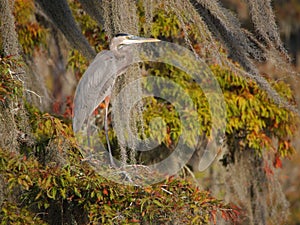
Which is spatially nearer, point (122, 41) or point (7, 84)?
point (7, 84)

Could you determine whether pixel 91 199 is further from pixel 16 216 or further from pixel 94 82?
pixel 94 82

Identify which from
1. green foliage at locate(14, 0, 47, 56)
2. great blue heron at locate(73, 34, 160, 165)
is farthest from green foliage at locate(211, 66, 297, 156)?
green foliage at locate(14, 0, 47, 56)

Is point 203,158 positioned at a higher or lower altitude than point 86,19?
lower

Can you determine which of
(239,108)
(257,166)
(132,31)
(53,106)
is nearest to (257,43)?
(132,31)

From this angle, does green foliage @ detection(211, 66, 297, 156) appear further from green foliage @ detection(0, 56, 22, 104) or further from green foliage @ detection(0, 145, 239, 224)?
green foliage @ detection(0, 56, 22, 104)

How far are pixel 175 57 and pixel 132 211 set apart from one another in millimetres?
2140

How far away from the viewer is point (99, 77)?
4.49m

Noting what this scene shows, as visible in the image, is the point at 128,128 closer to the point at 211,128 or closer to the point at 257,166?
the point at 211,128

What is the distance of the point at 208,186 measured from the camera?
6.21 m

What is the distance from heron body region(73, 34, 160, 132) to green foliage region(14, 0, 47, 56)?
5.20 feet

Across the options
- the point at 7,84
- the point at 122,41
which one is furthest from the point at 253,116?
the point at 7,84

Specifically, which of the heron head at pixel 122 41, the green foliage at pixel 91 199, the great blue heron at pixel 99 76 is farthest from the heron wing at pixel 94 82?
the green foliage at pixel 91 199

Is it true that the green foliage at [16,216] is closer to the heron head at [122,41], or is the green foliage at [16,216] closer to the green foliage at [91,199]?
the green foliage at [91,199]

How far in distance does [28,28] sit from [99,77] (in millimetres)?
1795
